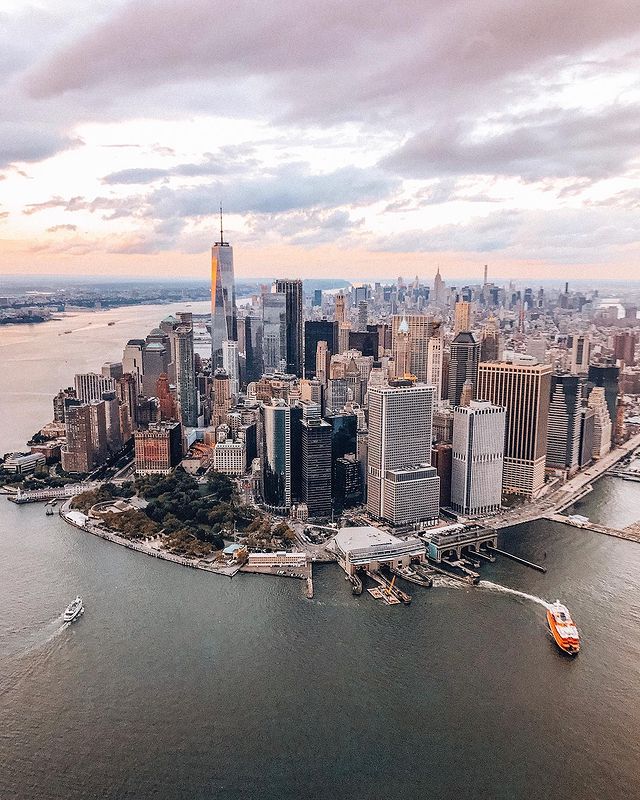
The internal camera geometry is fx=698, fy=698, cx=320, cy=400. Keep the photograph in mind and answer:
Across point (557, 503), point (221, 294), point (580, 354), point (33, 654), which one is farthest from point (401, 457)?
point (221, 294)

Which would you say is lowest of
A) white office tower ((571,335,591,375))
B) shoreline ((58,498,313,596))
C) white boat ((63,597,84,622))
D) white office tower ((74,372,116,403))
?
shoreline ((58,498,313,596))

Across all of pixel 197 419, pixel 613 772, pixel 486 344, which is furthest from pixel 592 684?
pixel 486 344

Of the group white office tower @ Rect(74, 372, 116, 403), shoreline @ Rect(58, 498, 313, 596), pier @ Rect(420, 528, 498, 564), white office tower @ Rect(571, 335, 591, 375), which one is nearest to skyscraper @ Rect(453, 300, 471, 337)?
white office tower @ Rect(571, 335, 591, 375)

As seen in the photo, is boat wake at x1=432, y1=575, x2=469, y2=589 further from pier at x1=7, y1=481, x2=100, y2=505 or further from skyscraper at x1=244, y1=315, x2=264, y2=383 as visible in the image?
skyscraper at x1=244, y1=315, x2=264, y2=383

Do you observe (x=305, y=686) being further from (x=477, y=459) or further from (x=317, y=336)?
(x=317, y=336)

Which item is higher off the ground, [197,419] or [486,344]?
[486,344]

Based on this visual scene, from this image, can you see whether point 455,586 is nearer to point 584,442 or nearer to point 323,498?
point 323,498
